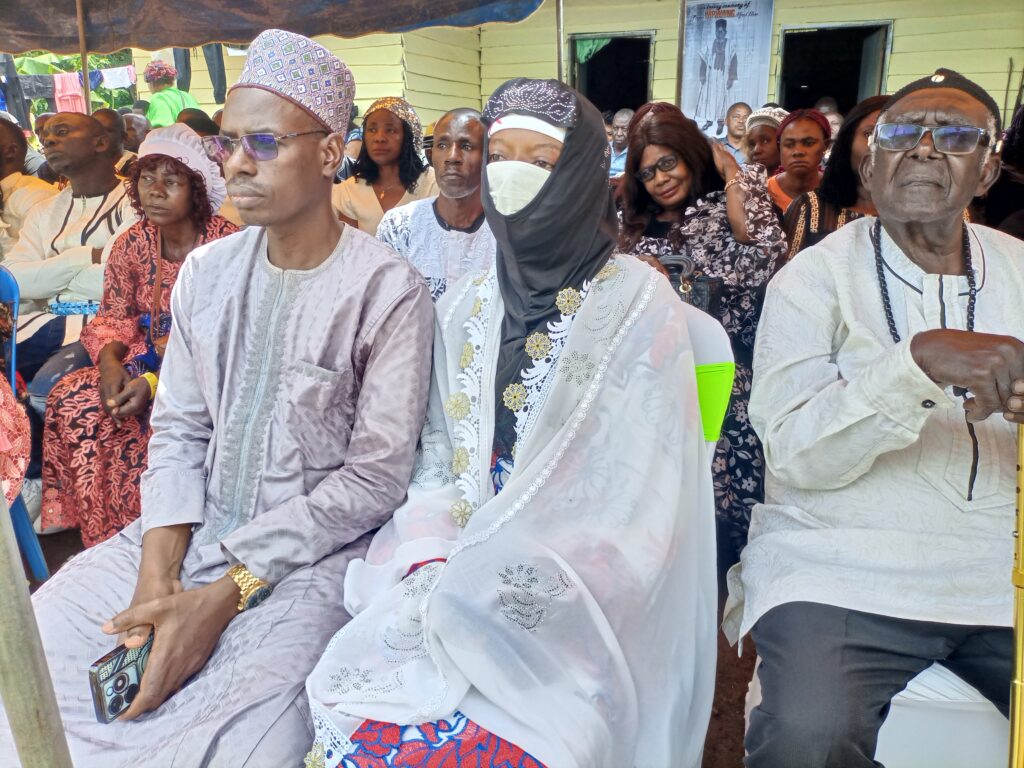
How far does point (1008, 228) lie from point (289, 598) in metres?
3.25

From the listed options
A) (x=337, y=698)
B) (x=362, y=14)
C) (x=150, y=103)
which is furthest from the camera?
(x=150, y=103)

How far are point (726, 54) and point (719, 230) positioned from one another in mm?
7325

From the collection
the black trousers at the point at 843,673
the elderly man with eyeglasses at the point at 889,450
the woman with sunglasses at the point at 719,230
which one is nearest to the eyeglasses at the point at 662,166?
the woman with sunglasses at the point at 719,230

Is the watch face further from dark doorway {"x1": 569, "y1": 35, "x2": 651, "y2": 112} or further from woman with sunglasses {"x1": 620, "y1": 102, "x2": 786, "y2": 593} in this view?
dark doorway {"x1": 569, "y1": 35, "x2": 651, "y2": 112}

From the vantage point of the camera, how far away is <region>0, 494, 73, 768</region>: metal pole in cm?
99

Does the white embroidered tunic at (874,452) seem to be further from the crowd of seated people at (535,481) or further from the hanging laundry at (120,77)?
the hanging laundry at (120,77)

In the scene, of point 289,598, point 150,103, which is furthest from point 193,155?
point 150,103

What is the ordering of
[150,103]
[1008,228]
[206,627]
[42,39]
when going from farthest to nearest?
[150,103]
[42,39]
[1008,228]
[206,627]

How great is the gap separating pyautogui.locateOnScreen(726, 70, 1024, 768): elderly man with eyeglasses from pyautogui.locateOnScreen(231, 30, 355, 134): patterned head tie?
1.35 metres

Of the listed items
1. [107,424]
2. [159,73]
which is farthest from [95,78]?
[107,424]

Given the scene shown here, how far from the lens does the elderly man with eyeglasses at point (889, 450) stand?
174 centimetres

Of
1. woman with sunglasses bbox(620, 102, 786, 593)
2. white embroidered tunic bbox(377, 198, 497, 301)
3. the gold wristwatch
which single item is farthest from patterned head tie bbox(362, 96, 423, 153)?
the gold wristwatch

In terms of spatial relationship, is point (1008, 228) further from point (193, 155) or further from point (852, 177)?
point (193, 155)

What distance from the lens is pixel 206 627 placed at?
5.77ft
